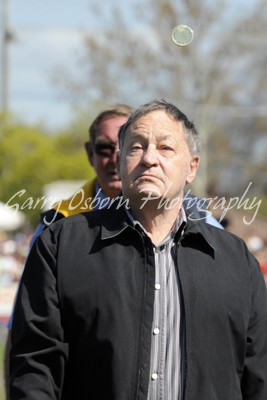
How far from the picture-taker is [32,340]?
3602mm

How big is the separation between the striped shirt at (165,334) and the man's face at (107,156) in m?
1.95

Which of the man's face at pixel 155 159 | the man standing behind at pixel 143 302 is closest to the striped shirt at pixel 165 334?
the man standing behind at pixel 143 302

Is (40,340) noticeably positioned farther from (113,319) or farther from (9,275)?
(9,275)

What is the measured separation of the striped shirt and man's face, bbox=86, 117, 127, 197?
1.95 meters

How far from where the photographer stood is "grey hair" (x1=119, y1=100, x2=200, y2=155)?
391 centimetres

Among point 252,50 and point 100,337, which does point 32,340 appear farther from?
point 252,50

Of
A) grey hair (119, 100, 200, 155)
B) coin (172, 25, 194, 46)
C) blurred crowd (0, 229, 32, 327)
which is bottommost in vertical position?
grey hair (119, 100, 200, 155)

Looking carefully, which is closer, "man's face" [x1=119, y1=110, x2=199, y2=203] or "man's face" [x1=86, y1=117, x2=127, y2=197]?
"man's face" [x1=119, y1=110, x2=199, y2=203]

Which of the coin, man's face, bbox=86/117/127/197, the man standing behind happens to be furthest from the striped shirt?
man's face, bbox=86/117/127/197

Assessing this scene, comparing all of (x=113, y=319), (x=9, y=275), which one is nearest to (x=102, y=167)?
(x=113, y=319)

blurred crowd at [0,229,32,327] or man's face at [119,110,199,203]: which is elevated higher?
blurred crowd at [0,229,32,327]

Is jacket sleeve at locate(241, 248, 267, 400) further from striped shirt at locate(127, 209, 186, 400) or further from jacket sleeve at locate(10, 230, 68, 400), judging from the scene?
jacket sleeve at locate(10, 230, 68, 400)

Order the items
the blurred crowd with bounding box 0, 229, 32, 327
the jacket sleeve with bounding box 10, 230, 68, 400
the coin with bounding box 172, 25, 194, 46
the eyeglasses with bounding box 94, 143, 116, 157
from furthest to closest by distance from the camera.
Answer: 1. the blurred crowd with bounding box 0, 229, 32, 327
2. the eyeglasses with bounding box 94, 143, 116, 157
3. the coin with bounding box 172, 25, 194, 46
4. the jacket sleeve with bounding box 10, 230, 68, 400

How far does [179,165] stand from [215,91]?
37.0 meters
